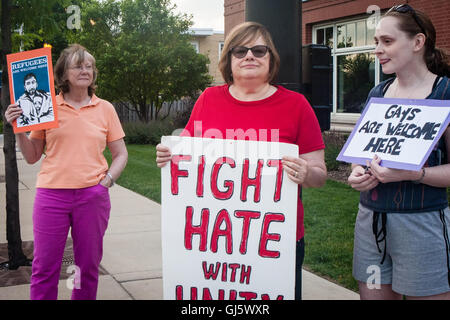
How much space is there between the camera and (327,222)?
7.17m

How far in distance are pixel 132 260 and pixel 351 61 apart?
37.6 ft

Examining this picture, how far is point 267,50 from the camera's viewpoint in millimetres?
2834

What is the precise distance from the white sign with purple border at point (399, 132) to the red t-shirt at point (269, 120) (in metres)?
0.22

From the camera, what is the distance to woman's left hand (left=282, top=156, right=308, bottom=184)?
2.68 metres

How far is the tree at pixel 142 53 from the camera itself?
23719 mm

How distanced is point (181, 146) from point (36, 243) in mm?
1304

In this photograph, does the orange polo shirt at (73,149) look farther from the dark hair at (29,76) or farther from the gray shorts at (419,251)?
the gray shorts at (419,251)

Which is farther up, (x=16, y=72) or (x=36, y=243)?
(x=16, y=72)

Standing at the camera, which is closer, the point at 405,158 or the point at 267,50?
the point at 405,158

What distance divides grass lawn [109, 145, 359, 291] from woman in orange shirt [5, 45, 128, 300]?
241cm

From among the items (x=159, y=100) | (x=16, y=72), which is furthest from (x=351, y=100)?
(x=16, y=72)

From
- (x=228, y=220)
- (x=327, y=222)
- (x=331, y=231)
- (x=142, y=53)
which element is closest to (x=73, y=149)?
(x=228, y=220)

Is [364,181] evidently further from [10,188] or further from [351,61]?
[351,61]
